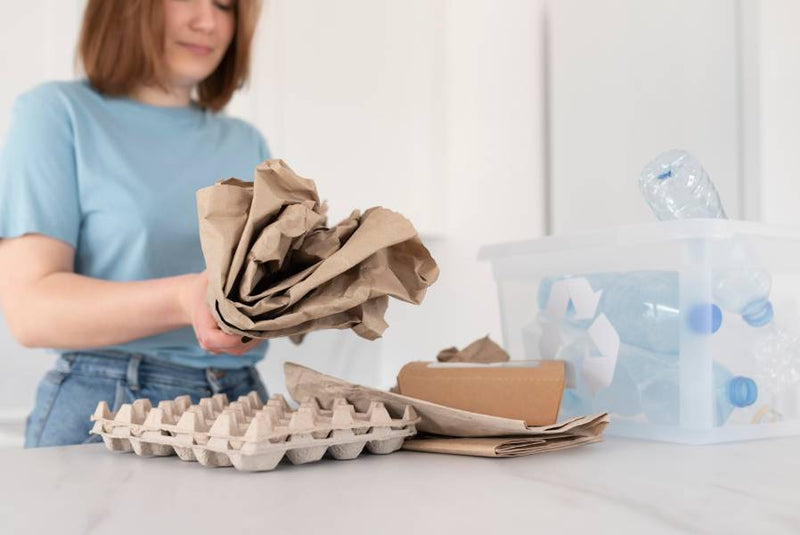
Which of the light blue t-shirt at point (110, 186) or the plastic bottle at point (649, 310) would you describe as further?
the light blue t-shirt at point (110, 186)

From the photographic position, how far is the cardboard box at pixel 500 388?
0.66 meters

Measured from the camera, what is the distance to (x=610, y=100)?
176cm

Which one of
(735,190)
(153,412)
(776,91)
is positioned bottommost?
(153,412)

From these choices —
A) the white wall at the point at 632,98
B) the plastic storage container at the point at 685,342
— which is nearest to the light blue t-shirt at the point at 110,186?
the plastic storage container at the point at 685,342

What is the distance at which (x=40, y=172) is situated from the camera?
1.05 meters

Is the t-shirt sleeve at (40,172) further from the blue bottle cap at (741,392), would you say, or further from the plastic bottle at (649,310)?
the blue bottle cap at (741,392)

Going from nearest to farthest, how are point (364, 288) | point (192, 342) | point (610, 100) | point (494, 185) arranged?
point (364, 288) → point (192, 342) → point (610, 100) → point (494, 185)

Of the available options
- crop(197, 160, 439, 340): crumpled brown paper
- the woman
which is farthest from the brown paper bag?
the woman

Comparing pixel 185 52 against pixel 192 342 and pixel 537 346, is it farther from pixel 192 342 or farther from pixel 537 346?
pixel 537 346

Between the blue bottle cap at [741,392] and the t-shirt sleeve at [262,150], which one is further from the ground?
the t-shirt sleeve at [262,150]

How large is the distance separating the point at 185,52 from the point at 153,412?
29.6 inches

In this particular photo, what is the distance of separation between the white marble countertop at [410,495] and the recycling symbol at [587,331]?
0.15 m

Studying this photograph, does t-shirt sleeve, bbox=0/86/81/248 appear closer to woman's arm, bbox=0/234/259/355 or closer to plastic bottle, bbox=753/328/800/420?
woman's arm, bbox=0/234/259/355

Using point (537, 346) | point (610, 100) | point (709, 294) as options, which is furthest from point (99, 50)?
point (610, 100)
